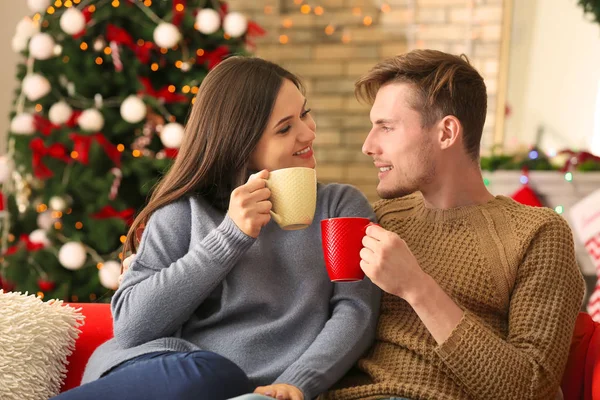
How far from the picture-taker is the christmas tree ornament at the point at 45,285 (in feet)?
11.4

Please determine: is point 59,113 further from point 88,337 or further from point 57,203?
point 88,337

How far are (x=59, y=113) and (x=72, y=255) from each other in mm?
622

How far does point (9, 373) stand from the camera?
157cm

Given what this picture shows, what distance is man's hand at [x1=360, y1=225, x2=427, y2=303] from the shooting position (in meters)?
1.38

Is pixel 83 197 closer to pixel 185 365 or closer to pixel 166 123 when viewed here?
pixel 166 123

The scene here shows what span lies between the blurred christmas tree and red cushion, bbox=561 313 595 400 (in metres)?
2.10

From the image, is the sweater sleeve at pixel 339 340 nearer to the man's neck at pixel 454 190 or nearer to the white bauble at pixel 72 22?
the man's neck at pixel 454 190

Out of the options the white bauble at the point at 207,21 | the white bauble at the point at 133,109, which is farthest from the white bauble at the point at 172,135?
the white bauble at the point at 207,21

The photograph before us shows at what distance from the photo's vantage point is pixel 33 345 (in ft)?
5.32

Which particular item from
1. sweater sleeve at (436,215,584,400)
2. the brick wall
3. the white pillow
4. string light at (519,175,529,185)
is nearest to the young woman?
the white pillow

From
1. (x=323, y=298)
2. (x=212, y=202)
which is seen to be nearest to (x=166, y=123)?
(x=212, y=202)

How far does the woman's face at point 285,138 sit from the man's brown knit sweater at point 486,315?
0.97ft

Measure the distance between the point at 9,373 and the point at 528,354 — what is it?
1.02m

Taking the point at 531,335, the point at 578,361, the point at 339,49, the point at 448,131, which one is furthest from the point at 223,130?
the point at 339,49
